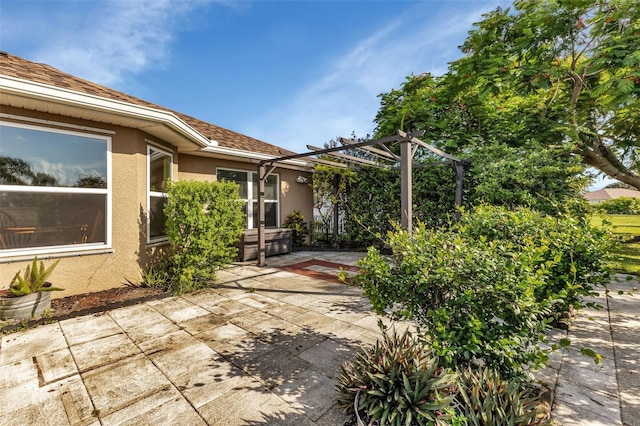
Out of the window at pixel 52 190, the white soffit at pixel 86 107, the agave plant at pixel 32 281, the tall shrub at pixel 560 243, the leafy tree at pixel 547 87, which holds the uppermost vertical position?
the leafy tree at pixel 547 87

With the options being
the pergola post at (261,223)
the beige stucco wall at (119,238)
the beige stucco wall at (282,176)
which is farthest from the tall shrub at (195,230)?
the beige stucco wall at (282,176)

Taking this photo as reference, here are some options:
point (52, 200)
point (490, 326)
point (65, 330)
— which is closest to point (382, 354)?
point (490, 326)

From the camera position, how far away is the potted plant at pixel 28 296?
3.68 meters

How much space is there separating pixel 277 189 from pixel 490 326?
329 inches

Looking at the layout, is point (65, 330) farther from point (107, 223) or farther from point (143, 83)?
point (143, 83)

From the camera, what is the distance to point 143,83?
9.87m

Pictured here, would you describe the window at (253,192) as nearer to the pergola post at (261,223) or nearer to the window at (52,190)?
the pergola post at (261,223)

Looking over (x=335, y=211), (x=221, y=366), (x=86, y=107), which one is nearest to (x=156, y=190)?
(x=86, y=107)

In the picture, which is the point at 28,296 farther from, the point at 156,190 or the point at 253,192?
the point at 253,192

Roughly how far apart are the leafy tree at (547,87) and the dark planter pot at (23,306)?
9440 millimetres

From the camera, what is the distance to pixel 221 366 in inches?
108

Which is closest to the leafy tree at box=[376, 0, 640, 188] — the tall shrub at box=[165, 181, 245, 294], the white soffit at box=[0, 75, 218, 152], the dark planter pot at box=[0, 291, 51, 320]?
the tall shrub at box=[165, 181, 245, 294]

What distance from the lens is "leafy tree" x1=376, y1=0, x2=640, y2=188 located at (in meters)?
5.39

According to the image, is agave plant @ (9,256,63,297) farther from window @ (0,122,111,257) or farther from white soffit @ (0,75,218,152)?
white soffit @ (0,75,218,152)
